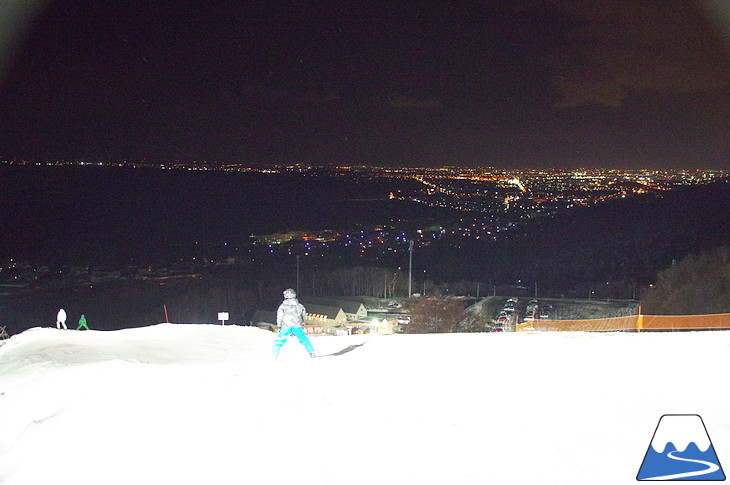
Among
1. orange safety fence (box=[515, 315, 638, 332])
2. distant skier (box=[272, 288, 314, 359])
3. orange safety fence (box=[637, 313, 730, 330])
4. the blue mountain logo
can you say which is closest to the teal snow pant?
distant skier (box=[272, 288, 314, 359])

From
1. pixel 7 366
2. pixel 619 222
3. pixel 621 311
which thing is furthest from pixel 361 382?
pixel 619 222

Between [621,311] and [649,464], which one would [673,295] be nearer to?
[621,311]

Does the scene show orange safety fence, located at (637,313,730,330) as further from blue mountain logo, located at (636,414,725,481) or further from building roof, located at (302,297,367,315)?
building roof, located at (302,297,367,315)

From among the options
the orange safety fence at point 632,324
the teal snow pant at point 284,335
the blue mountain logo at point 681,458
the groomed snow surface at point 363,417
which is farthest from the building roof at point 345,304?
the blue mountain logo at point 681,458

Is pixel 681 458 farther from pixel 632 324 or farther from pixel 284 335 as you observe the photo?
pixel 632 324

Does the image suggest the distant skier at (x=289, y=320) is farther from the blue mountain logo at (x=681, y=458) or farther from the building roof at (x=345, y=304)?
the building roof at (x=345, y=304)

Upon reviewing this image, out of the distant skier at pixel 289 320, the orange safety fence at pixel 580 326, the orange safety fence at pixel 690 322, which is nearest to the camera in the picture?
the distant skier at pixel 289 320
